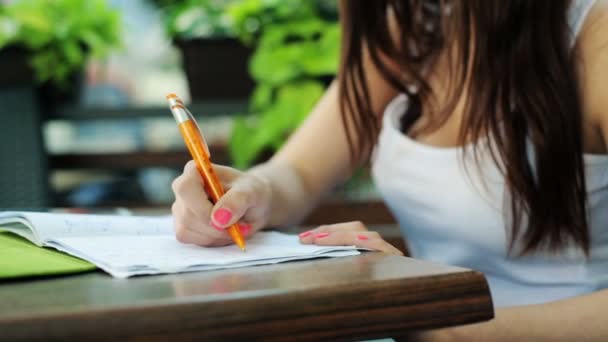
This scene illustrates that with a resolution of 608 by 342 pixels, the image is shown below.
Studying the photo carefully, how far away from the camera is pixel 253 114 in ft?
6.18

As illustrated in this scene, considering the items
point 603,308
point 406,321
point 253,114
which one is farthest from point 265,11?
point 406,321

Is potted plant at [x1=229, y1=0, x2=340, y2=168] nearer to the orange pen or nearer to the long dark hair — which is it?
the long dark hair

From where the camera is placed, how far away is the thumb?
691 millimetres

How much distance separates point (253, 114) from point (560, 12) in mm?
1043

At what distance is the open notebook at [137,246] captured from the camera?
0.58 metres

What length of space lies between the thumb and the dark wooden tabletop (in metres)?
0.15

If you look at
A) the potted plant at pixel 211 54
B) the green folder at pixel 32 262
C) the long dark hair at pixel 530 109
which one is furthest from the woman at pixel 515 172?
the potted plant at pixel 211 54

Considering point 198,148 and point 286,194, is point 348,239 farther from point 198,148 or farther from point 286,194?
point 286,194

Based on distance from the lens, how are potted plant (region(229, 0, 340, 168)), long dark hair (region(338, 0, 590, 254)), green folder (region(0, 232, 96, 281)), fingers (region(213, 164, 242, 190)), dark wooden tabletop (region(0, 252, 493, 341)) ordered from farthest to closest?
potted plant (region(229, 0, 340, 168)) → long dark hair (region(338, 0, 590, 254)) → fingers (region(213, 164, 242, 190)) → green folder (region(0, 232, 96, 281)) → dark wooden tabletop (region(0, 252, 493, 341))

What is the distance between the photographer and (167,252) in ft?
2.09

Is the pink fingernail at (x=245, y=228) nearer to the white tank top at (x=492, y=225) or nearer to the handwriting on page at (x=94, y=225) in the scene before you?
the handwriting on page at (x=94, y=225)

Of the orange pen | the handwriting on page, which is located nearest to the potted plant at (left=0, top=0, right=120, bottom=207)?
the handwriting on page

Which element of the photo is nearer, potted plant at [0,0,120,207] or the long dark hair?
the long dark hair

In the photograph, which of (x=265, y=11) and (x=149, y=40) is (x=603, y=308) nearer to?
(x=265, y=11)
